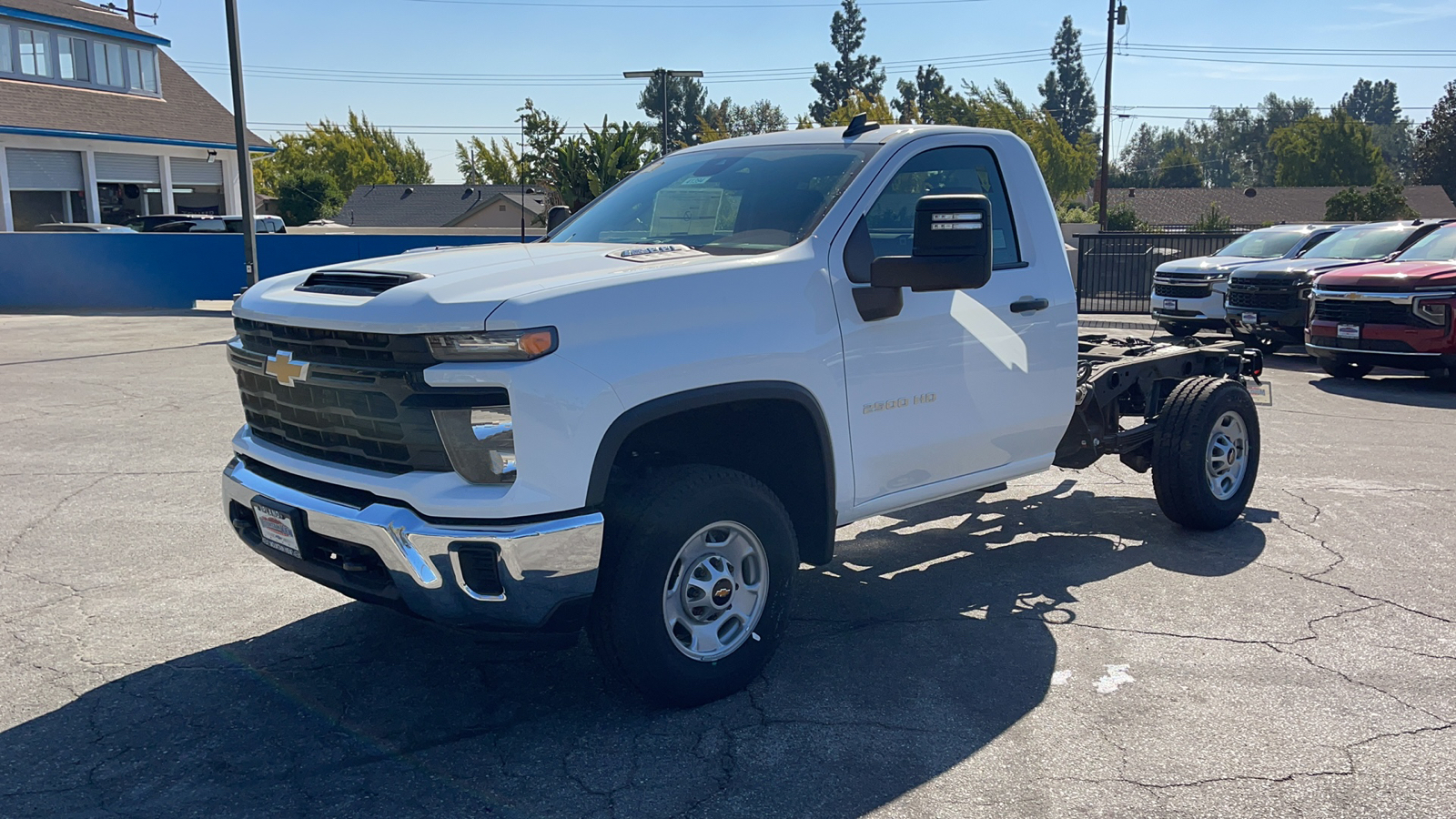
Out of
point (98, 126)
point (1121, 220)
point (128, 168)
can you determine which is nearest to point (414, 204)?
point (128, 168)

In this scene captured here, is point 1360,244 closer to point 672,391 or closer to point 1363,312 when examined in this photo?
point 1363,312

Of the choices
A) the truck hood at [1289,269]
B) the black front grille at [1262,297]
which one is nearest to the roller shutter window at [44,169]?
the black front grille at [1262,297]

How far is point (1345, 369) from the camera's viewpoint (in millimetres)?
13312

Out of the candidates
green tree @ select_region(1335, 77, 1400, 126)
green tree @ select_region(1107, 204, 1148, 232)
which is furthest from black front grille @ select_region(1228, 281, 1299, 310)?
green tree @ select_region(1335, 77, 1400, 126)

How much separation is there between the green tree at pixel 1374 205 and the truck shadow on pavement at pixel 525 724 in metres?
53.1

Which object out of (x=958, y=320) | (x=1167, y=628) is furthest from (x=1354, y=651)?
(x=958, y=320)

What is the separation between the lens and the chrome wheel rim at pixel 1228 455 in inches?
250

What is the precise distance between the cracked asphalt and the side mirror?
1.48 meters

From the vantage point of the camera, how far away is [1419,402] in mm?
11391

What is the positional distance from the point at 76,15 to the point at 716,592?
39.8 meters

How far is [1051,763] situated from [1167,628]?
4.84 feet

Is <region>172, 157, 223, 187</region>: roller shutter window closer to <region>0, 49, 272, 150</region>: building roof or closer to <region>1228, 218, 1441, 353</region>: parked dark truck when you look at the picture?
<region>0, 49, 272, 150</region>: building roof

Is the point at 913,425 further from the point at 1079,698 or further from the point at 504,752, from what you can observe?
the point at 504,752

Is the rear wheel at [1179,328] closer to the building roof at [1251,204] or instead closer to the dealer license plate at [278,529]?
the dealer license plate at [278,529]
